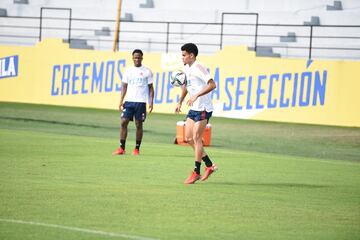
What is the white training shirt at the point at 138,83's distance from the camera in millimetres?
19922

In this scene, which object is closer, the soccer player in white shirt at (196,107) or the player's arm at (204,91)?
the player's arm at (204,91)

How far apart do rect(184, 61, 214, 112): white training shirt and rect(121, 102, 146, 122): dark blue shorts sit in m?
4.97

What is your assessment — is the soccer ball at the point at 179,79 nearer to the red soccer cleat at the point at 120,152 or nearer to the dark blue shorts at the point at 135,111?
the red soccer cleat at the point at 120,152

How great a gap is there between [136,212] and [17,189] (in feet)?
7.54

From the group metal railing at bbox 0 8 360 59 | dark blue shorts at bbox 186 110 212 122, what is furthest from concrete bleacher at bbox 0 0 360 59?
dark blue shorts at bbox 186 110 212 122

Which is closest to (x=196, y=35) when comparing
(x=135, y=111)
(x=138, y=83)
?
(x=138, y=83)

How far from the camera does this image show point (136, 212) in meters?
11.3

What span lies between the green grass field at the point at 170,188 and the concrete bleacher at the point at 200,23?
9.21 meters

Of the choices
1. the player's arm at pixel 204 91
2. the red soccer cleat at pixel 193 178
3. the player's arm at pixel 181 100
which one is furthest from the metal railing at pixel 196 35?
the red soccer cleat at pixel 193 178

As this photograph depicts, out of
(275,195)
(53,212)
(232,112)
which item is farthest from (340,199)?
(232,112)

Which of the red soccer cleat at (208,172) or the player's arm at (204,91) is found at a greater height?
the player's arm at (204,91)

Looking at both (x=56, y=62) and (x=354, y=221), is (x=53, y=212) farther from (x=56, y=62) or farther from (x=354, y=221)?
(x=56, y=62)

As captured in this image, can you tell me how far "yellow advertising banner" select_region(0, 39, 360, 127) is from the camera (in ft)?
95.2

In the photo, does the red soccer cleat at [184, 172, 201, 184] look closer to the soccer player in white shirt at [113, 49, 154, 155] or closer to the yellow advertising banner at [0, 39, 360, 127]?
the soccer player in white shirt at [113, 49, 154, 155]
